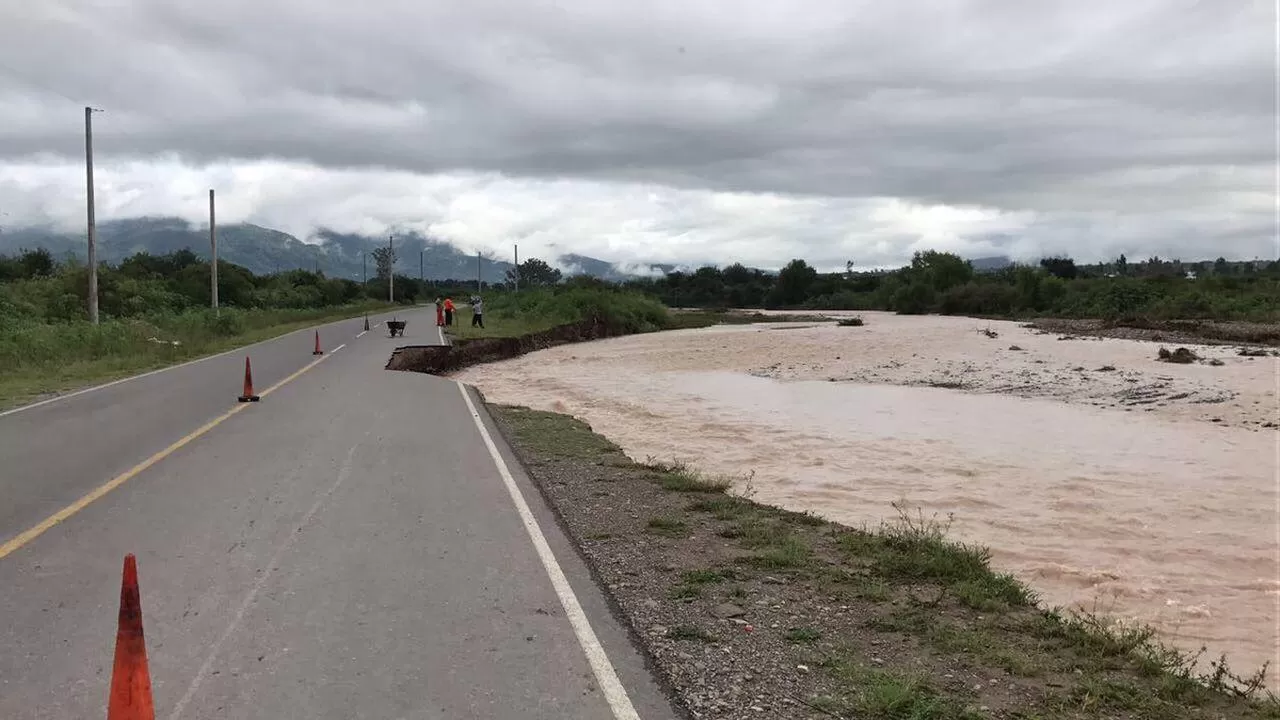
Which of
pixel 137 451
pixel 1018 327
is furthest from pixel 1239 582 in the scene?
pixel 1018 327

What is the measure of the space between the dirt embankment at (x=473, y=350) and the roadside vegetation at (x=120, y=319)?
Answer: 20.3 feet

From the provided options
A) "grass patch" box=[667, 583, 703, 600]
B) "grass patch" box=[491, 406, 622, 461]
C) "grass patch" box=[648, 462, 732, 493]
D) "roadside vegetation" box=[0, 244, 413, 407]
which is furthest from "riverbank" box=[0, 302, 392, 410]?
"grass patch" box=[667, 583, 703, 600]

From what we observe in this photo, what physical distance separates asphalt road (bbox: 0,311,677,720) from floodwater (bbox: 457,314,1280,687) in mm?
4391

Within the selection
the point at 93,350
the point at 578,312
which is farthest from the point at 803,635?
the point at 578,312

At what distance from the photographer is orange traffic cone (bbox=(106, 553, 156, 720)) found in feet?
11.5

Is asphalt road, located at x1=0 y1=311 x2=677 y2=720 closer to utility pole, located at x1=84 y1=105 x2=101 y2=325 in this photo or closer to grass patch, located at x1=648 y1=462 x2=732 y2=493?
grass patch, located at x1=648 y1=462 x2=732 y2=493

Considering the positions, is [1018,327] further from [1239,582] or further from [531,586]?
[531,586]

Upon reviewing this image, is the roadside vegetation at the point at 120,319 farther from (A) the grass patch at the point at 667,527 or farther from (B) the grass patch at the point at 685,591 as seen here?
(B) the grass patch at the point at 685,591

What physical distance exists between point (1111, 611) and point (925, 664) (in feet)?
11.2

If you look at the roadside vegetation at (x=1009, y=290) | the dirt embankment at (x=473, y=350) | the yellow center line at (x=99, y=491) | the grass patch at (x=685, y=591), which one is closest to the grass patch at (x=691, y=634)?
the grass patch at (x=685, y=591)

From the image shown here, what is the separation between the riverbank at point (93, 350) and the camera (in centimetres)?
1936

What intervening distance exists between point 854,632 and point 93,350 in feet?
85.8

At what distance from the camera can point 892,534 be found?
845cm

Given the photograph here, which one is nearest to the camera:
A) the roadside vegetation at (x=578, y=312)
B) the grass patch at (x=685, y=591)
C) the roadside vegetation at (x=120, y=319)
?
the grass patch at (x=685, y=591)
